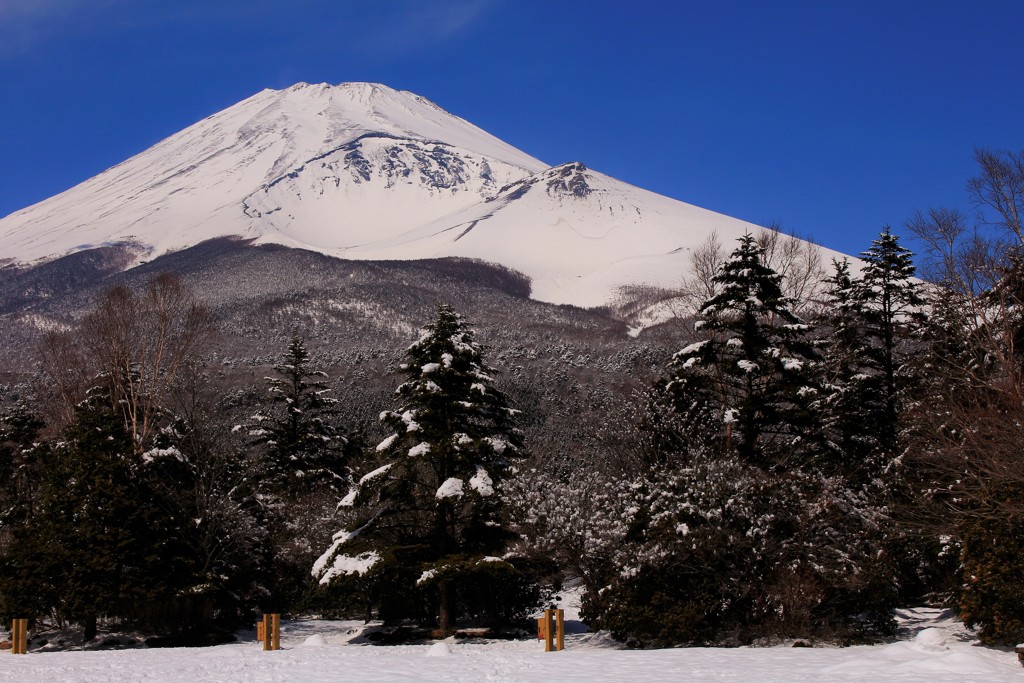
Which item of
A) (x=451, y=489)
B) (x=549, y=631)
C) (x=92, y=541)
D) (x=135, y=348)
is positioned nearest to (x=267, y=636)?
(x=451, y=489)

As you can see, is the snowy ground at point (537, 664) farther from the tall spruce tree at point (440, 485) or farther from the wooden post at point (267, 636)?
the tall spruce tree at point (440, 485)

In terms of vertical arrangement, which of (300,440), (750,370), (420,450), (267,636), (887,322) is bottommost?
(267,636)

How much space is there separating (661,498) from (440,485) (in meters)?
6.02

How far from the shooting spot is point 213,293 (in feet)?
497

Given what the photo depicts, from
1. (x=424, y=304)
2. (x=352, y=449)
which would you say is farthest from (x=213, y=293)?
(x=352, y=449)

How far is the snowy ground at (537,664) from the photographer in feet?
45.3

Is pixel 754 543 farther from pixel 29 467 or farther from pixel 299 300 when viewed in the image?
pixel 299 300

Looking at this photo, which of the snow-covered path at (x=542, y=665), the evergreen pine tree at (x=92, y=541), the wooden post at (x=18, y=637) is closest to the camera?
the snow-covered path at (x=542, y=665)

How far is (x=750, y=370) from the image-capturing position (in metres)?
22.8

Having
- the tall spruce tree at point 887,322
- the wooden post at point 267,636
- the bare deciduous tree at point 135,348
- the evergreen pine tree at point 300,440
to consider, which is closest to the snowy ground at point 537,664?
the wooden post at point 267,636

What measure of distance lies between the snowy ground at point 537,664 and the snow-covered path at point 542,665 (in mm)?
16

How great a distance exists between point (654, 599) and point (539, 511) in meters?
4.24

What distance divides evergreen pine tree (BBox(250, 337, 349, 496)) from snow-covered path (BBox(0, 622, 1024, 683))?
17907mm

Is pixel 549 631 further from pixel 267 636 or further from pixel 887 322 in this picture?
pixel 887 322
